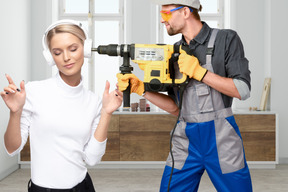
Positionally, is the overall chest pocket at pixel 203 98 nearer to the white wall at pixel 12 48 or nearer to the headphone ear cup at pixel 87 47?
the headphone ear cup at pixel 87 47

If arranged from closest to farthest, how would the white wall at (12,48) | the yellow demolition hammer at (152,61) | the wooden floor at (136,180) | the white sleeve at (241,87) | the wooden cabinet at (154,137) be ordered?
the yellow demolition hammer at (152,61) → the white sleeve at (241,87) → the wooden floor at (136,180) → the white wall at (12,48) → the wooden cabinet at (154,137)

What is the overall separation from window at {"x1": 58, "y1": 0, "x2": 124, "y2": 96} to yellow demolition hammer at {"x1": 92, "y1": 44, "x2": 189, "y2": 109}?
3.37 metres

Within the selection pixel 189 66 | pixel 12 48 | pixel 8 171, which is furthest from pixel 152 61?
pixel 8 171

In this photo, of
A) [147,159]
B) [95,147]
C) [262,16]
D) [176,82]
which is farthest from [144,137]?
[95,147]

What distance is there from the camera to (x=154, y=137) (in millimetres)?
4035

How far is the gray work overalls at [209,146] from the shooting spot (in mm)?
1527

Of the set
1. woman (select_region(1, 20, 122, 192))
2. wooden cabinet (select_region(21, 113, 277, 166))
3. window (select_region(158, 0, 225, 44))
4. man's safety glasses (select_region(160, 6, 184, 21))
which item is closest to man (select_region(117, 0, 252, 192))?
man's safety glasses (select_region(160, 6, 184, 21))

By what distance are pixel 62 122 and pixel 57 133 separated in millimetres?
38

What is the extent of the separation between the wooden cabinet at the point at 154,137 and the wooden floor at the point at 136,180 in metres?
0.16

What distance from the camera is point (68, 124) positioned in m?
1.09

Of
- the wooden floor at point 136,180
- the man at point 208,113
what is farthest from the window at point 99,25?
the man at point 208,113

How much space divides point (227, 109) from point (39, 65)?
11.4 feet

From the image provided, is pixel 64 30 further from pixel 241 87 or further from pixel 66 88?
pixel 241 87

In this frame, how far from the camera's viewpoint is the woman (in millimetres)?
1067
